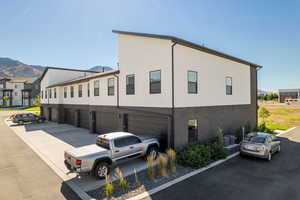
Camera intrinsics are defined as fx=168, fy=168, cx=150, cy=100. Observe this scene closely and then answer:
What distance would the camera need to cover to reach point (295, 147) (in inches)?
509

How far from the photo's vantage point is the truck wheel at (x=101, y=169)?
754cm

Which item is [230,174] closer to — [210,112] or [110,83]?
[210,112]

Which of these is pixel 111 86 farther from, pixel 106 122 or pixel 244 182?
pixel 244 182

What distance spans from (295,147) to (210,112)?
710 cm

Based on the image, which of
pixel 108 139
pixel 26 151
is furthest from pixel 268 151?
pixel 26 151

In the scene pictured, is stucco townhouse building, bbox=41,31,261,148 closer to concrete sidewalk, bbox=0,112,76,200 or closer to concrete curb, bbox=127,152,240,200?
concrete curb, bbox=127,152,240,200

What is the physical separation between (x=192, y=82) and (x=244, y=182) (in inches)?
256

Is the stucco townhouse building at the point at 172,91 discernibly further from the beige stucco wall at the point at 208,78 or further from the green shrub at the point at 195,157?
the green shrub at the point at 195,157

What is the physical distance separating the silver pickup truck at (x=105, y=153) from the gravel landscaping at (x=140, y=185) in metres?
0.99

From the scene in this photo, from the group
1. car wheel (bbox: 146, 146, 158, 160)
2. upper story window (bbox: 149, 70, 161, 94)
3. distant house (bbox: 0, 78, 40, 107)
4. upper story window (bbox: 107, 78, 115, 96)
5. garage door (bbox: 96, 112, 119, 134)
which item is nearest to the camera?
car wheel (bbox: 146, 146, 158, 160)

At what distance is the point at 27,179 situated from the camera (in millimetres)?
7781

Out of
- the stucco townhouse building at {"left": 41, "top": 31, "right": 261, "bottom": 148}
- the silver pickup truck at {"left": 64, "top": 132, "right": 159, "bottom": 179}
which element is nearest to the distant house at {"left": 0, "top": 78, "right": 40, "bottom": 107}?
the stucco townhouse building at {"left": 41, "top": 31, "right": 261, "bottom": 148}

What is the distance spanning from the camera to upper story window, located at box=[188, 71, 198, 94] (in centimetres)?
1136

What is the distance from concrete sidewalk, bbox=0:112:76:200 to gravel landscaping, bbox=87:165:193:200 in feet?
3.22
